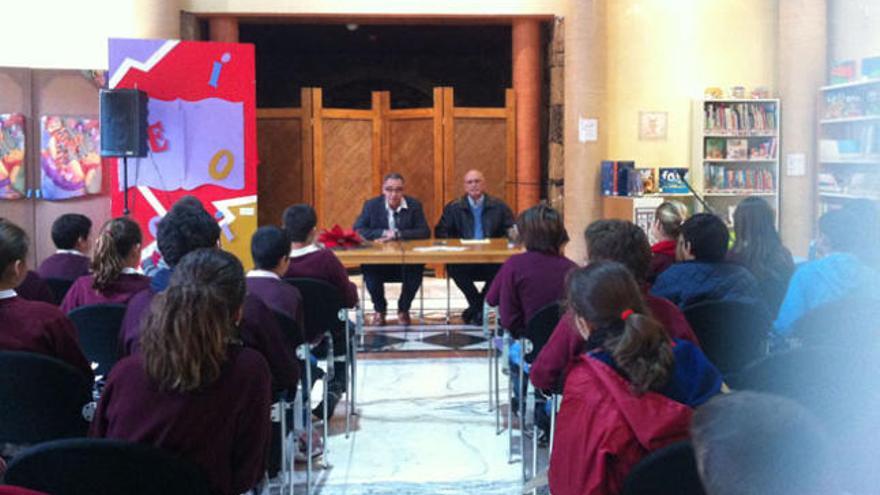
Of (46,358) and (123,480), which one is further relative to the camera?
(46,358)

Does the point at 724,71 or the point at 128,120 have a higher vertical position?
the point at 724,71

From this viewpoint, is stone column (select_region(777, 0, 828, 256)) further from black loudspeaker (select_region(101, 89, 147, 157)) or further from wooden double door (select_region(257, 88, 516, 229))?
black loudspeaker (select_region(101, 89, 147, 157))

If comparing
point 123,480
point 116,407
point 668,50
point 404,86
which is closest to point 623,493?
point 123,480

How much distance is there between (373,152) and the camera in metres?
10.0

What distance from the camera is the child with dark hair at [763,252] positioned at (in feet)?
14.1

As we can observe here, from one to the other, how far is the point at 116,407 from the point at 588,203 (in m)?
7.38

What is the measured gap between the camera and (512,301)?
4266 millimetres

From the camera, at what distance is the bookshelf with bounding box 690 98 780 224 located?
9.32m

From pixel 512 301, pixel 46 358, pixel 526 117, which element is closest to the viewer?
pixel 46 358

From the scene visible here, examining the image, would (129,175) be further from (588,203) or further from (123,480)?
(123,480)

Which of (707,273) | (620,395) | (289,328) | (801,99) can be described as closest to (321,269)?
(289,328)

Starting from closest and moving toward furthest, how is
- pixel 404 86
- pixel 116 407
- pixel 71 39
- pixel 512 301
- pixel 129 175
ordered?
1. pixel 116 407
2. pixel 512 301
3. pixel 129 175
4. pixel 71 39
5. pixel 404 86

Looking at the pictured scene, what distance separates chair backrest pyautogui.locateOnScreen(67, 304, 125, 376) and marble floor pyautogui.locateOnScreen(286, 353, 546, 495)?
92 centimetres

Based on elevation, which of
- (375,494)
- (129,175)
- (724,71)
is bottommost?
(375,494)
